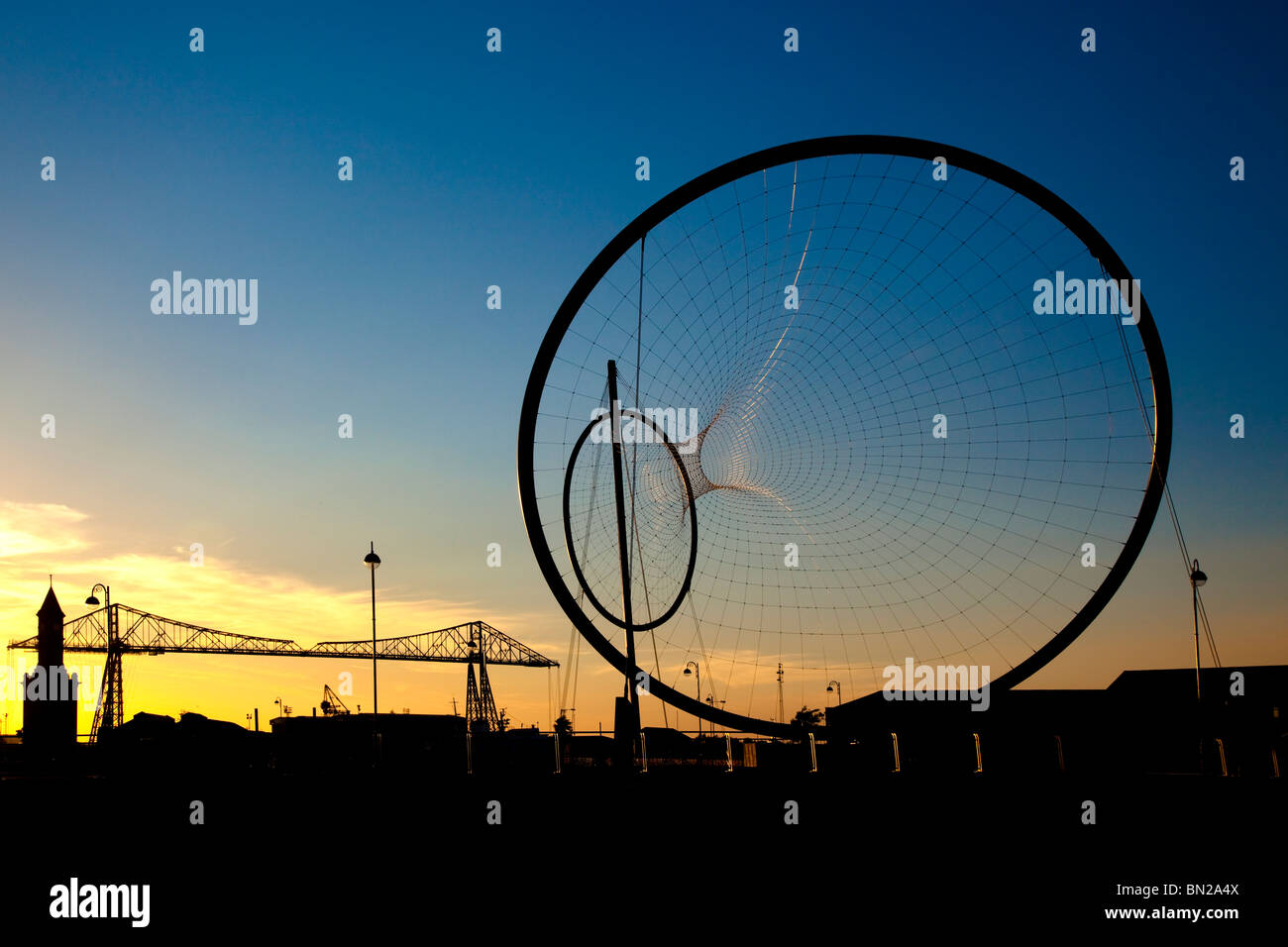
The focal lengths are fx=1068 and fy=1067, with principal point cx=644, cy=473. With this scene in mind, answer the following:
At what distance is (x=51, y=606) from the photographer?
101 m

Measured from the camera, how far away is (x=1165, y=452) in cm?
2456

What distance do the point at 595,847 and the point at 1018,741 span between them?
48.0 feet

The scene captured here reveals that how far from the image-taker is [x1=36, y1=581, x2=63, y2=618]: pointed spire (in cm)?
10064

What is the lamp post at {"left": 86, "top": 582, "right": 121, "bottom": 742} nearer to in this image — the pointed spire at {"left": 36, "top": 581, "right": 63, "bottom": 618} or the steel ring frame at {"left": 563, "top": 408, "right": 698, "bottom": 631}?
the pointed spire at {"left": 36, "top": 581, "right": 63, "bottom": 618}

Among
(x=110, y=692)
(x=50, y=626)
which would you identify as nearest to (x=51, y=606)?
(x=50, y=626)

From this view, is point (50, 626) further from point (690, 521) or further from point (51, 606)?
point (690, 521)

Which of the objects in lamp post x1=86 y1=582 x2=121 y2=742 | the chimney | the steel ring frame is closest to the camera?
the steel ring frame

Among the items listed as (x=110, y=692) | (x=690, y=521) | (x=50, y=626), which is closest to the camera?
(x=690, y=521)

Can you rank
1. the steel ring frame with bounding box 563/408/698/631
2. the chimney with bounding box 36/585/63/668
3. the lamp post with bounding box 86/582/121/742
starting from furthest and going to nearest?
the lamp post with bounding box 86/582/121/742 < the chimney with bounding box 36/585/63/668 < the steel ring frame with bounding box 563/408/698/631

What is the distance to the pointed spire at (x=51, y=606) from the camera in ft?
330

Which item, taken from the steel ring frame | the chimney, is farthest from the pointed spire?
the steel ring frame

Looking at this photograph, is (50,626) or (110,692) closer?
(50,626)
